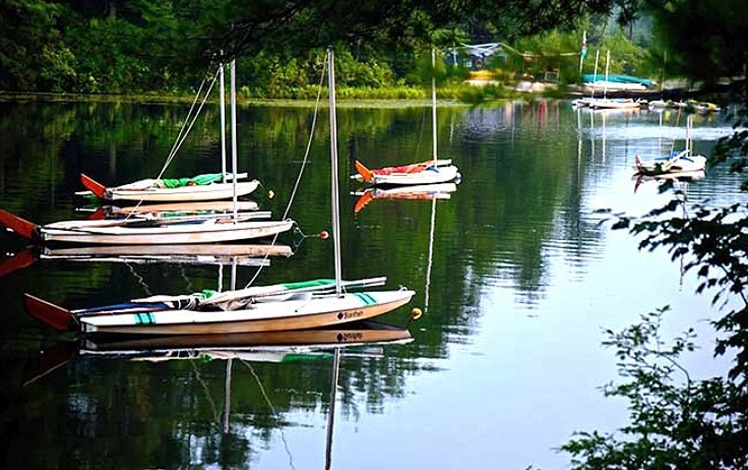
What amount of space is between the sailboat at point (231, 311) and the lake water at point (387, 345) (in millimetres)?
353

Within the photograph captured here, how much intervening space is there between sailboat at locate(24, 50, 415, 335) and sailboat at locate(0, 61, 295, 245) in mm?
4988

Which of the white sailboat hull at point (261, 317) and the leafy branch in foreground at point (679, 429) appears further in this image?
the white sailboat hull at point (261, 317)

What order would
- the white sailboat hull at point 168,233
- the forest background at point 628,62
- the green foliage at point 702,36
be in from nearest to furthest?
the green foliage at point 702,36 → the forest background at point 628,62 → the white sailboat hull at point 168,233

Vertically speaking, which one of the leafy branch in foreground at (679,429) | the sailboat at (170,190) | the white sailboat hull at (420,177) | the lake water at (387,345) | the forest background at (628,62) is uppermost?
the forest background at (628,62)

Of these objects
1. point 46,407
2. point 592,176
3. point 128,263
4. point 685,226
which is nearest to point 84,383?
point 46,407

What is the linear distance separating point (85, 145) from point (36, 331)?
18.2m

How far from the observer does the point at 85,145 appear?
100ft

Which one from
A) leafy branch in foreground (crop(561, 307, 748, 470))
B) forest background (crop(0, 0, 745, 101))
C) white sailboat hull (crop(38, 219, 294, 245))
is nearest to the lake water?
forest background (crop(0, 0, 745, 101))

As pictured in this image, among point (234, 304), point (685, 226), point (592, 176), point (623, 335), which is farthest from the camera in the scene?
point (592, 176)

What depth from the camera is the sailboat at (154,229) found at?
17578 mm

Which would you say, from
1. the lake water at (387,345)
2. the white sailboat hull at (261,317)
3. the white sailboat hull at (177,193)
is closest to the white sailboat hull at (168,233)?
the lake water at (387,345)

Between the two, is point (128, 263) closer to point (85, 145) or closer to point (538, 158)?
point (85, 145)

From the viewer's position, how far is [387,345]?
13031 millimetres

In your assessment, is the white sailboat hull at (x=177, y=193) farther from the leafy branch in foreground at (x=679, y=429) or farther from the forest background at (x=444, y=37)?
the leafy branch in foreground at (x=679, y=429)
